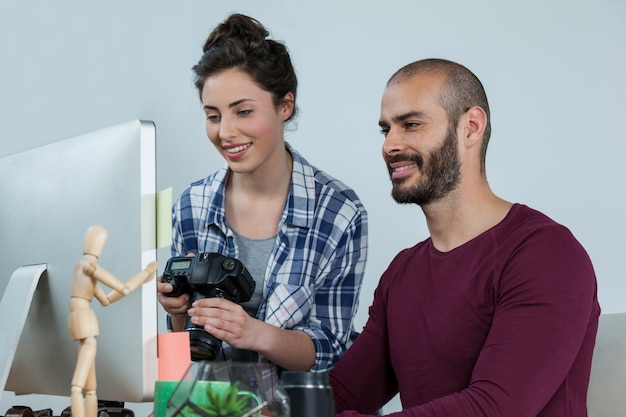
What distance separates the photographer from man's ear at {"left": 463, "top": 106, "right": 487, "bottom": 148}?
1.53 m

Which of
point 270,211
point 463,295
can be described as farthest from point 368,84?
point 463,295

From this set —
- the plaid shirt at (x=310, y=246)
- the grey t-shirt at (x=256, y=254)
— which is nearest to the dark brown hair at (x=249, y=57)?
the plaid shirt at (x=310, y=246)

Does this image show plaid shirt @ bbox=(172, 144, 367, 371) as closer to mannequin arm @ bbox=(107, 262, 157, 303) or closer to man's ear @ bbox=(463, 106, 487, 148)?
man's ear @ bbox=(463, 106, 487, 148)

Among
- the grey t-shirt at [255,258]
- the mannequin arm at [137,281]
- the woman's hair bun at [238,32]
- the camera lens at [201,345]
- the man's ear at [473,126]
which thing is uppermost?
the woman's hair bun at [238,32]

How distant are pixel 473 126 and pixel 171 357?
2.58ft

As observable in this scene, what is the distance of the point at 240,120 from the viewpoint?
→ 1.79 meters

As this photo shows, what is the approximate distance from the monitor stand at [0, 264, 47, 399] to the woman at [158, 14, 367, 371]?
27.1 inches

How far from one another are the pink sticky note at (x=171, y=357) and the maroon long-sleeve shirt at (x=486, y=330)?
29 cm

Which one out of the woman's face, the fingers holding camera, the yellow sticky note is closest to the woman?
the woman's face

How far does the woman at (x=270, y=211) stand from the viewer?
1759mm

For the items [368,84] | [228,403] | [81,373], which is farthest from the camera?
[368,84]

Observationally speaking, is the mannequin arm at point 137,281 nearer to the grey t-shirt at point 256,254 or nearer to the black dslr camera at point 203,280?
the black dslr camera at point 203,280

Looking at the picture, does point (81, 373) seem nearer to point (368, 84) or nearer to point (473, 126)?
point (473, 126)

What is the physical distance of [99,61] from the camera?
2.98m
